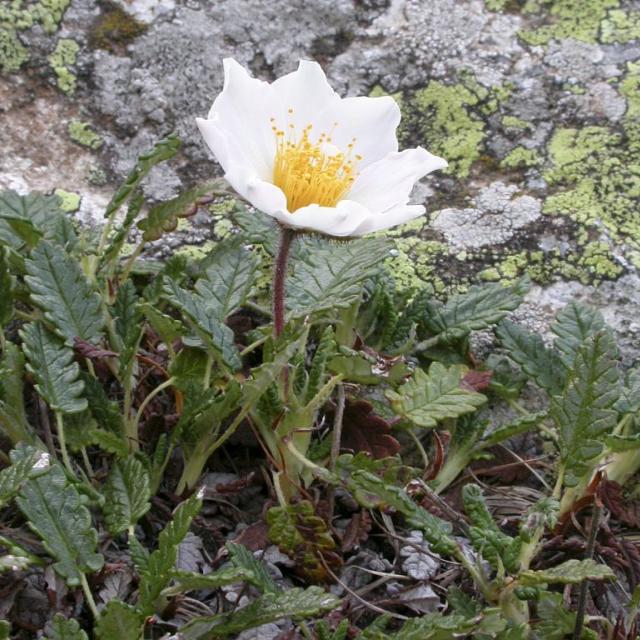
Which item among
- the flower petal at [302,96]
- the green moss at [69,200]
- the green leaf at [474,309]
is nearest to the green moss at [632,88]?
the green leaf at [474,309]

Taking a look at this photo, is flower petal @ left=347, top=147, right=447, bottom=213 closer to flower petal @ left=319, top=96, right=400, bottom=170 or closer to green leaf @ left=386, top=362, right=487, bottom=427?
flower petal @ left=319, top=96, right=400, bottom=170

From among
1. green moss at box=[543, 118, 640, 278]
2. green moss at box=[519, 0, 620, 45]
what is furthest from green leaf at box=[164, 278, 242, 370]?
green moss at box=[519, 0, 620, 45]

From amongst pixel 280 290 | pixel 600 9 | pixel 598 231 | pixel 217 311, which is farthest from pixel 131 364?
→ pixel 600 9

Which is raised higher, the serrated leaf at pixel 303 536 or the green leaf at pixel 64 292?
the green leaf at pixel 64 292

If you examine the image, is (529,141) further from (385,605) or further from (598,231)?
(385,605)

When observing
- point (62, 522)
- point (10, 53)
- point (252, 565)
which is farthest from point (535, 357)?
point (10, 53)

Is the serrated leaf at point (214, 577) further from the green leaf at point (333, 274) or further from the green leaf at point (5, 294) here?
the green leaf at point (5, 294)
